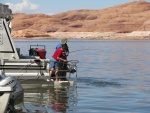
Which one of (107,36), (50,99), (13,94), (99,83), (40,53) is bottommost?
(107,36)

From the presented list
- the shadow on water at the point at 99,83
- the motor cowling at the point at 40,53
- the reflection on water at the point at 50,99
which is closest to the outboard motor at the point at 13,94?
the reflection on water at the point at 50,99

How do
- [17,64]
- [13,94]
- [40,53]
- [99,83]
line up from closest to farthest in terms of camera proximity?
[13,94], [17,64], [40,53], [99,83]

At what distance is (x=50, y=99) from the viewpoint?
15.5 metres

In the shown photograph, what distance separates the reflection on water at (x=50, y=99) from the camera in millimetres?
13720

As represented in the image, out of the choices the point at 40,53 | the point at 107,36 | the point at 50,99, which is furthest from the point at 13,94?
the point at 107,36

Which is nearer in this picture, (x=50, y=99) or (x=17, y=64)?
(x=50, y=99)

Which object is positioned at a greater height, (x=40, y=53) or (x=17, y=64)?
(x=40, y=53)

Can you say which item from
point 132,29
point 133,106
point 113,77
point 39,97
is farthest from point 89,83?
point 132,29

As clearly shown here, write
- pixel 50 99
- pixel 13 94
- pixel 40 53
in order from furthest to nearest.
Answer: pixel 40 53
pixel 50 99
pixel 13 94

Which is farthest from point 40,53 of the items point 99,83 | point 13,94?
point 13,94

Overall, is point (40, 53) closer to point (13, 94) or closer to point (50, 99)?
point (50, 99)

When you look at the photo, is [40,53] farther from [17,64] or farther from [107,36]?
[107,36]

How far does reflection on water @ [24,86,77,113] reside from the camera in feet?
45.0

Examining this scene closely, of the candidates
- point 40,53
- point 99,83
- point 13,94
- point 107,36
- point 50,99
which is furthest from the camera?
point 107,36
